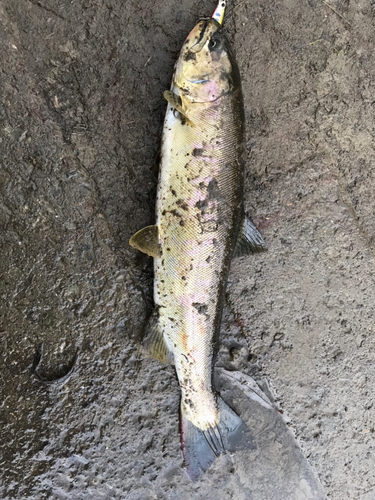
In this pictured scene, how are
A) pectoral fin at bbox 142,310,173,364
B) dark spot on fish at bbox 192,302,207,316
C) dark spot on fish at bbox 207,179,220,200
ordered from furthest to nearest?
pectoral fin at bbox 142,310,173,364
dark spot on fish at bbox 192,302,207,316
dark spot on fish at bbox 207,179,220,200

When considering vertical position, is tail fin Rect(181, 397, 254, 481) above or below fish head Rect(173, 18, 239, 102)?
below

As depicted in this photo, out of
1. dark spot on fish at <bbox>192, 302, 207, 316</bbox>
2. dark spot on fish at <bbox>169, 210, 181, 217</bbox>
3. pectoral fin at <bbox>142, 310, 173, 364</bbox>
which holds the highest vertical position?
dark spot on fish at <bbox>169, 210, 181, 217</bbox>

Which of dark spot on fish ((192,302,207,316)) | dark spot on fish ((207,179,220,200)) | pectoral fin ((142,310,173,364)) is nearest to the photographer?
dark spot on fish ((207,179,220,200))

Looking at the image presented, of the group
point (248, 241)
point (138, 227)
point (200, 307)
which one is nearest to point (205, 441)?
point (200, 307)

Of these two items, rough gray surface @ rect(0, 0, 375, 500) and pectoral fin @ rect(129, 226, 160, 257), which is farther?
rough gray surface @ rect(0, 0, 375, 500)

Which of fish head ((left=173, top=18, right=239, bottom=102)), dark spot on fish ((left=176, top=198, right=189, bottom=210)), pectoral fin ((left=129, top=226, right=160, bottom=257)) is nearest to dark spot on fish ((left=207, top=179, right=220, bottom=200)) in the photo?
dark spot on fish ((left=176, top=198, right=189, bottom=210))

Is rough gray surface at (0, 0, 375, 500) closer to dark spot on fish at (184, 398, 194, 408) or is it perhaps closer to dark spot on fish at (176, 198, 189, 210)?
dark spot on fish at (184, 398, 194, 408)

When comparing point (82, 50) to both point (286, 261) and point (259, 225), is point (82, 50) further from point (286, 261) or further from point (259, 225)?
point (286, 261)
